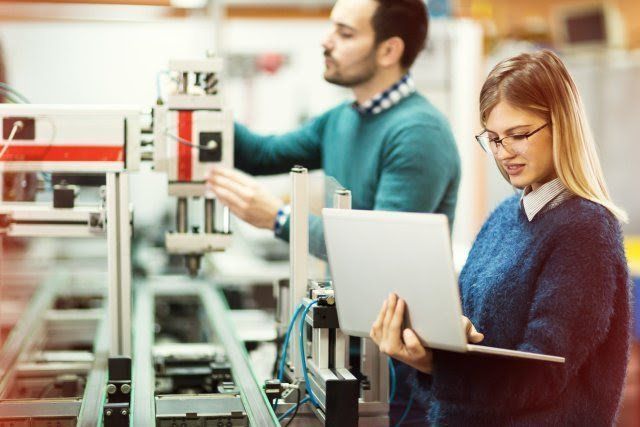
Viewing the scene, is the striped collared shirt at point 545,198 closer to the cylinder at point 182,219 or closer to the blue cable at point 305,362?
the blue cable at point 305,362

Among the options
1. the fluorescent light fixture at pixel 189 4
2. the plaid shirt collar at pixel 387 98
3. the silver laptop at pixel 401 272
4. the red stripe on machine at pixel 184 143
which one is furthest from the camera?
the fluorescent light fixture at pixel 189 4

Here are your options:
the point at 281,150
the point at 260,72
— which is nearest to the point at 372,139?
the point at 281,150

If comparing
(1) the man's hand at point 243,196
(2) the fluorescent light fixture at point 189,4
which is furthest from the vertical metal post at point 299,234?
(2) the fluorescent light fixture at point 189,4

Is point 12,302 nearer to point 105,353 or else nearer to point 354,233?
point 105,353

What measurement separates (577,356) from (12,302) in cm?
255

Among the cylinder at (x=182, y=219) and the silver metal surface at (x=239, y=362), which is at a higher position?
the cylinder at (x=182, y=219)

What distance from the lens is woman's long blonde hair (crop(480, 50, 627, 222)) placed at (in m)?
1.62

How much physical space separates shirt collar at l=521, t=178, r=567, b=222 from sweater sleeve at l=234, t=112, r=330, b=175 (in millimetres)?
1170

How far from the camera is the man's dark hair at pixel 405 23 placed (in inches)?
102

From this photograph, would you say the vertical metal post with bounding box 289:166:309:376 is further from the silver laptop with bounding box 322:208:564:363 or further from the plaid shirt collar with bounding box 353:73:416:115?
the plaid shirt collar with bounding box 353:73:416:115

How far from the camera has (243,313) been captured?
11.4ft

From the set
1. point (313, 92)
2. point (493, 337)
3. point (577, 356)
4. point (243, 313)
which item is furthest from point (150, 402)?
point (313, 92)

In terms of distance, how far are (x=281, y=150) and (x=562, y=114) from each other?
130cm

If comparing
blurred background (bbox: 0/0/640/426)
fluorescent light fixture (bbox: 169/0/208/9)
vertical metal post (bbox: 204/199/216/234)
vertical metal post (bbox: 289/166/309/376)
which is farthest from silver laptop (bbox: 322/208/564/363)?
fluorescent light fixture (bbox: 169/0/208/9)
